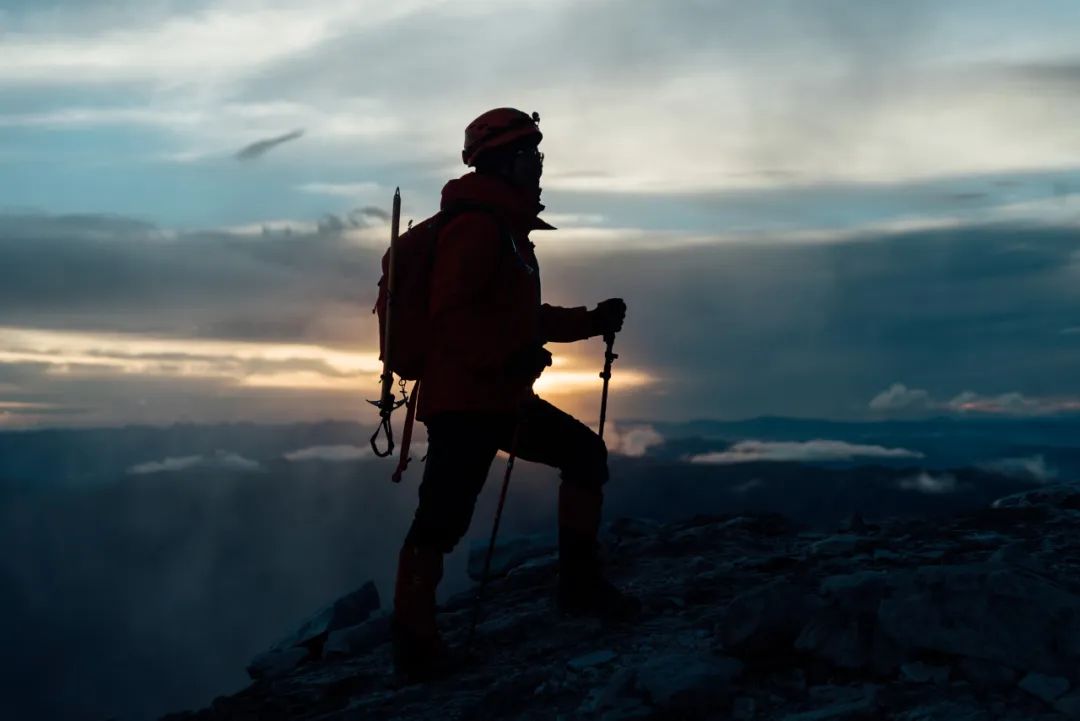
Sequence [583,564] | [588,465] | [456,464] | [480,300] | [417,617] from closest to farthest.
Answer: [480,300] < [456,464] < [417,617] < [588,465] < [583,564]

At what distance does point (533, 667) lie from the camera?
7680mm

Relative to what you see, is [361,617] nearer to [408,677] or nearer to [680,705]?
[408,677]

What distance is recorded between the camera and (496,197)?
24.3ft

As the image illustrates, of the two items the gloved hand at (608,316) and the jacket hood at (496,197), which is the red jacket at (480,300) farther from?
the gloved hand at (608,316)

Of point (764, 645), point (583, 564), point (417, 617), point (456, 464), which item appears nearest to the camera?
point (764, 645)

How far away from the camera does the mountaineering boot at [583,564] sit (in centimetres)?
812

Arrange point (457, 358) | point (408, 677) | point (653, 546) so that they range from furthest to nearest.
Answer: point (653, 546) → point (408, 677) → point (457, 358)

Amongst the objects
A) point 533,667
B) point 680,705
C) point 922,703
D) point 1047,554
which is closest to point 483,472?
point 533,667

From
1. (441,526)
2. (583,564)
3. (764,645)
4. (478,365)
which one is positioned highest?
(478,365)

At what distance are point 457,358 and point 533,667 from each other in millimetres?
2135

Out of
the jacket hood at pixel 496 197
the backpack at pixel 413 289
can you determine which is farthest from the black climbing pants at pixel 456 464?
the jacket hood at pixel 496 197

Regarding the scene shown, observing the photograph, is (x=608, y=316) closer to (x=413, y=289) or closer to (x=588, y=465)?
(x=588, y=465)

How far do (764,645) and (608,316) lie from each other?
97.0 inches

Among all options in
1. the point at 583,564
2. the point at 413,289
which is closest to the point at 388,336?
the point at 413,289
